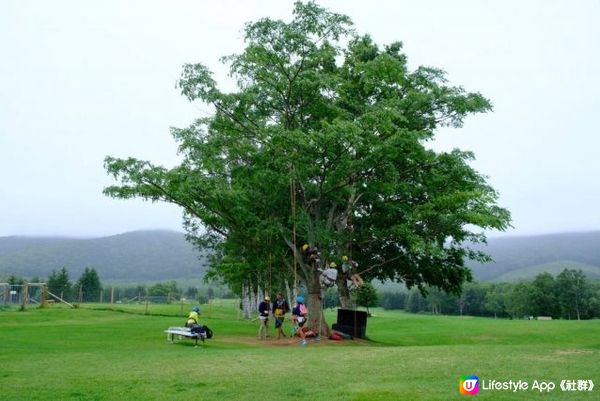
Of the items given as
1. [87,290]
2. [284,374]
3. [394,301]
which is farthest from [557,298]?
[284,374]

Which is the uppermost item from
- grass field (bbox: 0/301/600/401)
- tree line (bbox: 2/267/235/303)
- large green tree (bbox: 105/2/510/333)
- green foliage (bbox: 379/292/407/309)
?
large green tree (bbox: 105/2/510/333)

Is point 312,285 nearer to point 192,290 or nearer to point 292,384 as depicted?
point 292,384

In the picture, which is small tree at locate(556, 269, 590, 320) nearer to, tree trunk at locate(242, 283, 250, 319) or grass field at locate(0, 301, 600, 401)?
tree trunk at locate(242, 283, 250, 319)

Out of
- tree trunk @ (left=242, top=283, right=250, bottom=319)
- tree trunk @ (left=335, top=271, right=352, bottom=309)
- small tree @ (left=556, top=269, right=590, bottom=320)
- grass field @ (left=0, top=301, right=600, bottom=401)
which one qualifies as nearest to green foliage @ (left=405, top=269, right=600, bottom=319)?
small tree @ (left=556, top=269, right=590, bottom=320)

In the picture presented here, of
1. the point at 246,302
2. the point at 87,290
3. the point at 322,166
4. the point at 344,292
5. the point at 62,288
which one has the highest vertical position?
the point at 322,166

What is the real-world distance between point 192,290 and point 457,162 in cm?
16312

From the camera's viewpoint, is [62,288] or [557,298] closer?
[62,288]

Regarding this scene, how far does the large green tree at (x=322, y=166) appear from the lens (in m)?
24.1

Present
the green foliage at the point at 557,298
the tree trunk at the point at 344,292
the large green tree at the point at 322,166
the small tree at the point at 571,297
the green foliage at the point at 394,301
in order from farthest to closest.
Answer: the green foliage at the point at 394,301 < the green foliage at the point at 557,298 < the small tree at the point at 571,297 < the tree trunk at the point at 344,292 < the large green tree at the point at 322,166

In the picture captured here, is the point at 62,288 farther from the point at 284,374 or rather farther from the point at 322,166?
the point at 284,374

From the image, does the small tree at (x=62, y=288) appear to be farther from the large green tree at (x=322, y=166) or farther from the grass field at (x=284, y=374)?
the grass field at (x=284, y=374)

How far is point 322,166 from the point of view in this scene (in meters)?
24.9

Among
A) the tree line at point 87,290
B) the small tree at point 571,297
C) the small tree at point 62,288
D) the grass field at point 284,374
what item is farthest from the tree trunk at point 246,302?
the small tree at point 571,297

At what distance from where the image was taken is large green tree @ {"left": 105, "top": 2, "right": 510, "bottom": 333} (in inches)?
947
